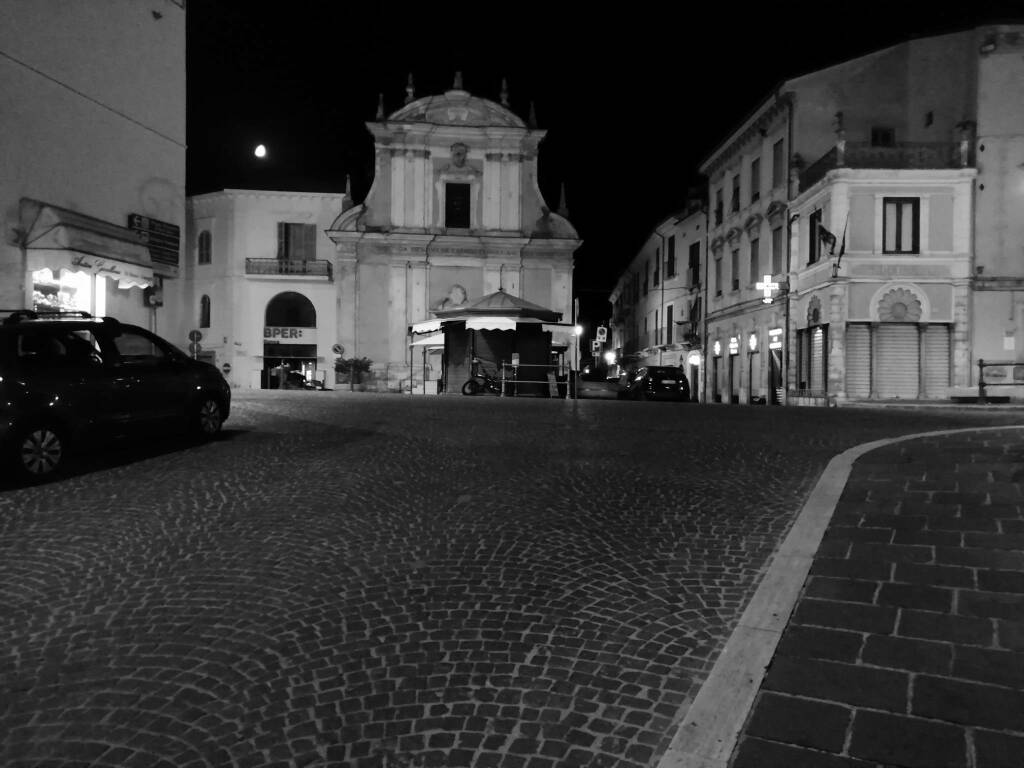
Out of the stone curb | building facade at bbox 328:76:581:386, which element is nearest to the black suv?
the stone curb

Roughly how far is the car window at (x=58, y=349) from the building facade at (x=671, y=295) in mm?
33729

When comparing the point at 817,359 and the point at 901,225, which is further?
the point at 817,359

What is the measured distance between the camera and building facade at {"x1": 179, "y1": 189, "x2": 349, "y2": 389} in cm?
3988

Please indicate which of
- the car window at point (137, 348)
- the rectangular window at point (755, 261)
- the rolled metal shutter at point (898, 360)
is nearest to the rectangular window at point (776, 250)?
the rectangular window at point (755, 261)

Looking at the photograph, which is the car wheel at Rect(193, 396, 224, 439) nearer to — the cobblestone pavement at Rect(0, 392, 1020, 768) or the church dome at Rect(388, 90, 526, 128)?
the cobblestone pavement at Rect(0, 392, 1020, 768)

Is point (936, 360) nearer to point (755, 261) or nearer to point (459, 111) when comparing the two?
point (755, 261)

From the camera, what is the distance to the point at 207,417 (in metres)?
10.1

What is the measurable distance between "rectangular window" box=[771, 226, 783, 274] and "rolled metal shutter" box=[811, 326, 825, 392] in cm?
400

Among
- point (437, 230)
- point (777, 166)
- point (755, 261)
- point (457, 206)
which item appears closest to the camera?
point (777, 166)

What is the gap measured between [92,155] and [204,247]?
26.1 meters

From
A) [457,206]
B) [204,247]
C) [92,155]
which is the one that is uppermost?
[457,206]

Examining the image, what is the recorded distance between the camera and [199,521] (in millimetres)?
5840

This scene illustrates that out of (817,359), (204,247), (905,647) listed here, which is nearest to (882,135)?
(817,359)

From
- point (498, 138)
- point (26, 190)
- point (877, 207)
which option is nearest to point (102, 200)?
point (26, 190)
